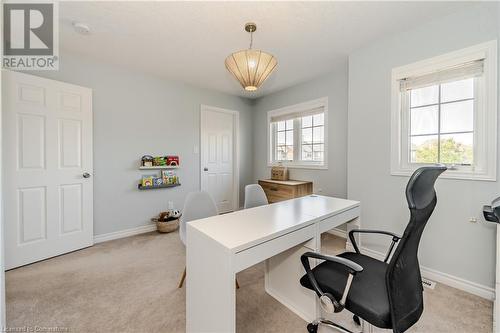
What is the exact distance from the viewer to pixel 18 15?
198cm

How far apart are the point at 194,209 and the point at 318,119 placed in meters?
2.63

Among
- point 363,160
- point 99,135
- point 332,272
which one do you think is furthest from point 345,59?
point 99,135

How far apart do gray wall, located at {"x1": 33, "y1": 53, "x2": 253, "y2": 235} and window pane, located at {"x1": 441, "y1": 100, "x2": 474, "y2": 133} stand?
3468 mm

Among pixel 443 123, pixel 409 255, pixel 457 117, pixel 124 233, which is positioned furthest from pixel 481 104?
pixel 124 233

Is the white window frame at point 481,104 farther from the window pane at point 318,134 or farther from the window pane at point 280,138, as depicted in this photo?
the window pane at point 280,138

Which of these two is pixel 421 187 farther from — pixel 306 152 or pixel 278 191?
pixel 306 152

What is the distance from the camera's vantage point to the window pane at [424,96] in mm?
2156

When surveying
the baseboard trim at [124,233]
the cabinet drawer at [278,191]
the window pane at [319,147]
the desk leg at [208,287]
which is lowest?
the baseboard trim at [124,233]

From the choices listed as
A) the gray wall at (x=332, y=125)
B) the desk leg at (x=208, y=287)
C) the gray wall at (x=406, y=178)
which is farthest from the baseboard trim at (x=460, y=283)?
the desk leg at (x=208, y=287)

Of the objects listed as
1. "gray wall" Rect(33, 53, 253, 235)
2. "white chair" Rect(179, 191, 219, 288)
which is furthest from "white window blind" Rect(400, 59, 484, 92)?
"gray wall" Rect(33, 53, 253, 235)

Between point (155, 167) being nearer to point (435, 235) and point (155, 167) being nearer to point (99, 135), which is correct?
point (99, 135)

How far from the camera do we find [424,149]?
2.23 metres

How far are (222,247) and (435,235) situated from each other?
2.20 metres

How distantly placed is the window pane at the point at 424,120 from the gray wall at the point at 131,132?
3.24m
